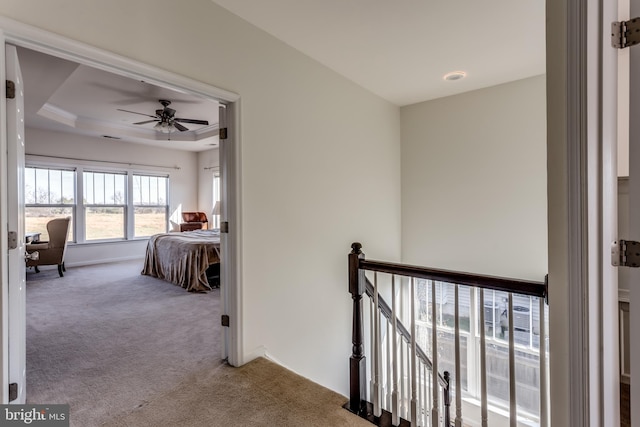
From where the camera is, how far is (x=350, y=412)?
191 centimetres

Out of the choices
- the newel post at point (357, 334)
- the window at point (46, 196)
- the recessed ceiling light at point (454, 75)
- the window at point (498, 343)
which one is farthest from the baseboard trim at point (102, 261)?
the recessed ceiling light at point (454, 75)

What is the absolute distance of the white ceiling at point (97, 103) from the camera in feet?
10.5

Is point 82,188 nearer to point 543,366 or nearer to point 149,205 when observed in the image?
point 149,205

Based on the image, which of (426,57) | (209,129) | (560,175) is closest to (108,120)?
(209,129)

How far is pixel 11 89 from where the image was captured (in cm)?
154

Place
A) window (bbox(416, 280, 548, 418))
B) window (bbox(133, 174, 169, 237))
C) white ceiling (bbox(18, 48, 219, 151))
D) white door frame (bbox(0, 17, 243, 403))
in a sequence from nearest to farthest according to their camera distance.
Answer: white door frame (bbox(0, 17, 243, 403)) → white ceiling (bbox(18, 48, 219, 151)) → window (bbox(416, 280, 548, 418)) → window (bbox(133, 174, 169, 237))

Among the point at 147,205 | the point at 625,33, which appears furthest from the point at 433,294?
the point at 147,205

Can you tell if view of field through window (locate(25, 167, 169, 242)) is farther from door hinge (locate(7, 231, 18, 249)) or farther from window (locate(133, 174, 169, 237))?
door hinge (locate(7, 231, 18, 249))

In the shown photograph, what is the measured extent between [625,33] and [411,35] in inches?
71.8

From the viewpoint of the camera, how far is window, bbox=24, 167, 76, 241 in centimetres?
582

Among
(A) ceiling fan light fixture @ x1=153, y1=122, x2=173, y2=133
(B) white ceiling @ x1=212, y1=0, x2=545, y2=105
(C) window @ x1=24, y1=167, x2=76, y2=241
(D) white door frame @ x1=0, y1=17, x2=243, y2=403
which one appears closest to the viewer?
(D) white door frame @ x1=0, y1=17, x2=243, y2=403

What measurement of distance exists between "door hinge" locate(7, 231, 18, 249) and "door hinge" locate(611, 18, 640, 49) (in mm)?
2643

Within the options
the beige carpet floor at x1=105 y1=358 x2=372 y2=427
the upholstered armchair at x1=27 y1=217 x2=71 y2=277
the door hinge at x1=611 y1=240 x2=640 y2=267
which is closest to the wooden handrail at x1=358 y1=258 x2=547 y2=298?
A: the door hinge at x1=611 y1=240 x2=640 y2=267

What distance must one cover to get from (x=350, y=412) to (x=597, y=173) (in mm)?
1720
